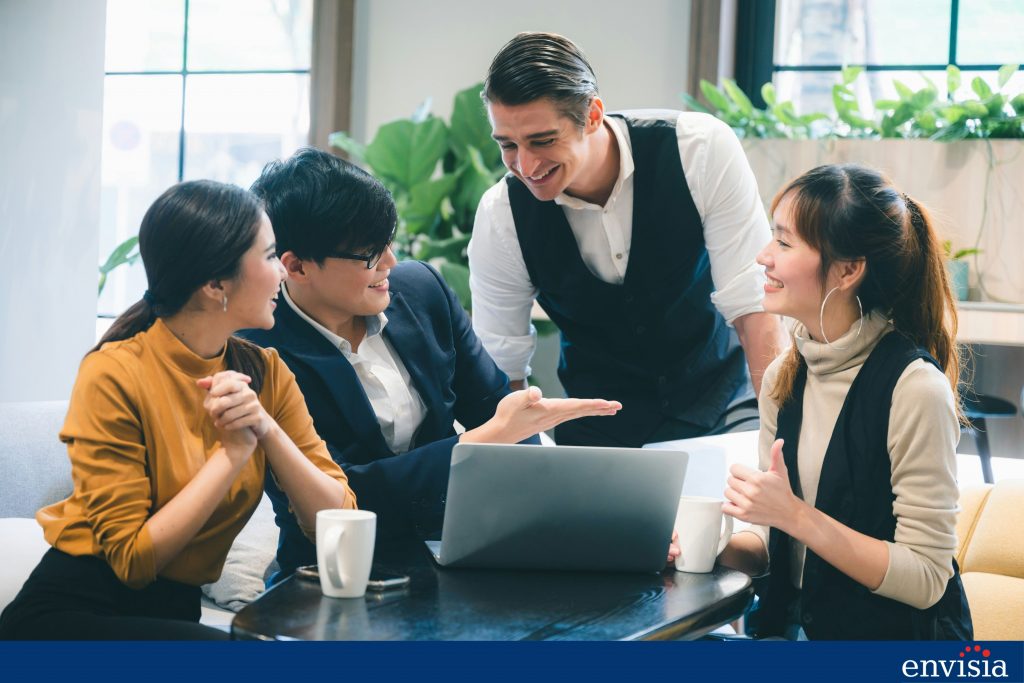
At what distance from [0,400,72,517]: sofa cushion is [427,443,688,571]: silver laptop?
3.90ft

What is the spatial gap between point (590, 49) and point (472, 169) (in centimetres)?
66

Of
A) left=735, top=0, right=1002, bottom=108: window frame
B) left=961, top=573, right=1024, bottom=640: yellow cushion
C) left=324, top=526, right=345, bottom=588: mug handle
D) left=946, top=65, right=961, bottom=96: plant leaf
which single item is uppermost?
left=735, top=0, right=1002, bottom=108: window frame

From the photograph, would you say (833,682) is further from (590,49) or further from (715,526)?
(590,49)

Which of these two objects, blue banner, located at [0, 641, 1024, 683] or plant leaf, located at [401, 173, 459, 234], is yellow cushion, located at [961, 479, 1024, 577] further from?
plant leaf, located at [401, 173, 459, 234]

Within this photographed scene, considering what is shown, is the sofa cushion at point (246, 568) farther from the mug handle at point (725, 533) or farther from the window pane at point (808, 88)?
the window pane at point (808, 88)

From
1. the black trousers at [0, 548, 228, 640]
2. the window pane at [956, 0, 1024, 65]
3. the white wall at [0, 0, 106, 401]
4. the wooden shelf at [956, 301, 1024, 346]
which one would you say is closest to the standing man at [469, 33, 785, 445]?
the black trousers at [0, 548, 228, 640]

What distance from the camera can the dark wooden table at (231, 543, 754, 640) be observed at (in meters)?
1.08

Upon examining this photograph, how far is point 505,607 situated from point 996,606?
3.70 ft

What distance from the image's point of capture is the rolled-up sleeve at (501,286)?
7.36 ft

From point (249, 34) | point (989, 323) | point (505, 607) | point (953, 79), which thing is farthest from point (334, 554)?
point (249, 34)

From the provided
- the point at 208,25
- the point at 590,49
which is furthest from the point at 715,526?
the point at 208,25

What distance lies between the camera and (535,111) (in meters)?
1.91

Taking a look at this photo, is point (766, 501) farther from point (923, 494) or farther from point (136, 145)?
point (136, 145)

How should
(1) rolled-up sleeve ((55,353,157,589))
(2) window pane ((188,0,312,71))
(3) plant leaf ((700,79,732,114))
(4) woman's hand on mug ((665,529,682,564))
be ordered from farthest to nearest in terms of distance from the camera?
(2) window pane ((188,0,312,71)), (3) plant leaf ((700,79,732,114)), (4) woman's hand on mug ((665,529,682,564)), (1) rolled-up sleeve ((55,353,157,589))
